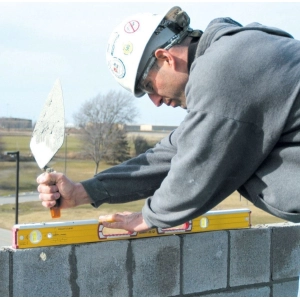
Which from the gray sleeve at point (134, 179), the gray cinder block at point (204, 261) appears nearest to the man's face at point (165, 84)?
the gray sleeve at point (134, 179)

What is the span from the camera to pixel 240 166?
2.38 m

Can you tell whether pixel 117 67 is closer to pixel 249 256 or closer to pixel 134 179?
pixel 134 179

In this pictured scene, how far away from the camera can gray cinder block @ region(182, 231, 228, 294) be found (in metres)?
4.14

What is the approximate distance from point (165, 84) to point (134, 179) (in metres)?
0.80

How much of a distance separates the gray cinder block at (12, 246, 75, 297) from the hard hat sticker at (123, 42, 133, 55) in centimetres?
158

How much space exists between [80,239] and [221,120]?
185 centimetres

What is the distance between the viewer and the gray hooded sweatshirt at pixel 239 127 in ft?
7.36

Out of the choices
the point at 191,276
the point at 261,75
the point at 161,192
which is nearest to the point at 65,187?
the point at 161,192

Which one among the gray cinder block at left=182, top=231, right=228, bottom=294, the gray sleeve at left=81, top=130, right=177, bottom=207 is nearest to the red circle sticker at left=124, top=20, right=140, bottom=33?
the gray sleeve at left=81, top=130, right=177, bottom=207

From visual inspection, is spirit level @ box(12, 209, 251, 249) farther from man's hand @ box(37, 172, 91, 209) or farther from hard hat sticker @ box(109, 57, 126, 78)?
hard hat sticker @ box(109, 57, 126, 78)

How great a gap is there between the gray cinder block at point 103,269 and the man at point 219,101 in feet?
4.12

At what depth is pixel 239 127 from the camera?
89.4 inches

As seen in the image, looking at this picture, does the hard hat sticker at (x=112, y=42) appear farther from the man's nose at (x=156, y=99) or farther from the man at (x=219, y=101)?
the man's nose at (x=156, y=99)

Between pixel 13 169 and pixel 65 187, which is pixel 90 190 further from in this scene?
pixel 13 169
